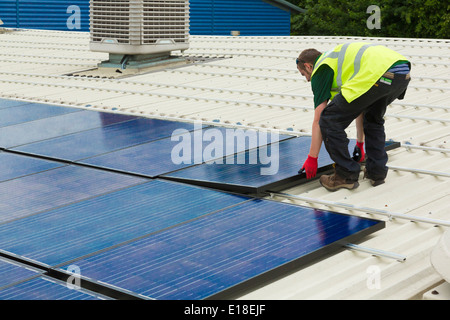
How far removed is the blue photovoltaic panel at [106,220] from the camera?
499 centimetres

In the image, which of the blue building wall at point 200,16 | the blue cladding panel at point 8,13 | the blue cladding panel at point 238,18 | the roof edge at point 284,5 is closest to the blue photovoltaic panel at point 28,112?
the blue cladding panel at point 8,13

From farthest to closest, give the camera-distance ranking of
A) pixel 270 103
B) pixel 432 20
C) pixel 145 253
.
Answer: pixel 432 20
pixel 270 103
pixel 145 253

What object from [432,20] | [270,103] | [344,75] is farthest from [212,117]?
[432,20]

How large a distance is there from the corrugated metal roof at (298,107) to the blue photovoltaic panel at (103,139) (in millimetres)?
515

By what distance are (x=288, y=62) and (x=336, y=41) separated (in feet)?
9.50

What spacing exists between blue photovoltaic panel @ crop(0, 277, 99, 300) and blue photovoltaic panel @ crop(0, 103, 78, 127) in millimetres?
5168

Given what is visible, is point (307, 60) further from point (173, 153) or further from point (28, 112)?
point (28, 112)

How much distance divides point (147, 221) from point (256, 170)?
1.48 metres

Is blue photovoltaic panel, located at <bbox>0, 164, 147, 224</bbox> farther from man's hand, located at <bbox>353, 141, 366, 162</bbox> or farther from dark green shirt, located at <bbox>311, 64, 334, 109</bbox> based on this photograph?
man's hand, located at <bbox>353, 141, 366, 162</bbox>

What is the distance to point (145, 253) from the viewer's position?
4.82 m

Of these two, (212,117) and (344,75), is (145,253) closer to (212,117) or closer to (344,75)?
(344,75)

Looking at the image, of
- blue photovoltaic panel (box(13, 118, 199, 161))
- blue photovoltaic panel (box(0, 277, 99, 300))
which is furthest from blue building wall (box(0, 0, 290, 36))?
blue photovoltaic panel (box(0, 277, 99, 300))

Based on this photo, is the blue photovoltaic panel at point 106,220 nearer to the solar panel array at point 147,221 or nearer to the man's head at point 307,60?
the solar panel array at point 147,221

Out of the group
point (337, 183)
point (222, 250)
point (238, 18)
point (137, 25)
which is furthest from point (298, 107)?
point (238, 18)
